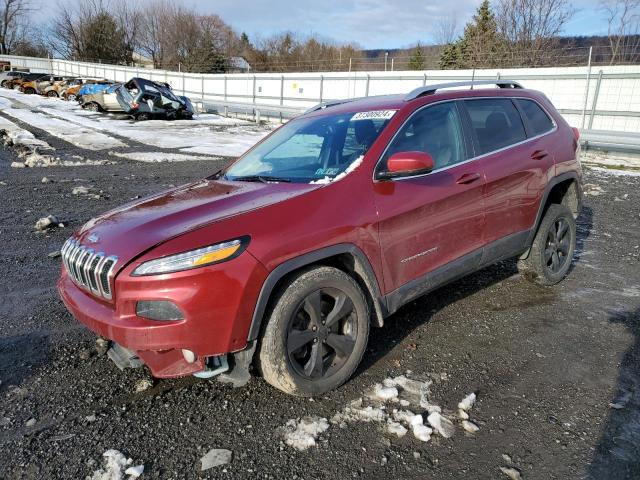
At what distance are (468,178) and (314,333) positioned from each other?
174cm

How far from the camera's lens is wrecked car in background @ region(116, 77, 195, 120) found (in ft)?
78.3

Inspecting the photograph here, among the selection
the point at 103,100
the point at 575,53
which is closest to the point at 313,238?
the point at 575,53

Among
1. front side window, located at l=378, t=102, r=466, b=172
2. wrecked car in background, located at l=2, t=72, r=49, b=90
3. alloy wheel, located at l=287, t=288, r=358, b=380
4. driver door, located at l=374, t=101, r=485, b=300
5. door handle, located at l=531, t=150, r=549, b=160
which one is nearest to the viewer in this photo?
alloy wheel, located at l=287, t=288, r=358, b=380

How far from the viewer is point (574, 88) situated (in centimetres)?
1622

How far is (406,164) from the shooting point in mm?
3184

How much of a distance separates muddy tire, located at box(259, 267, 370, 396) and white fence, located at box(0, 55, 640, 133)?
49.0 ft

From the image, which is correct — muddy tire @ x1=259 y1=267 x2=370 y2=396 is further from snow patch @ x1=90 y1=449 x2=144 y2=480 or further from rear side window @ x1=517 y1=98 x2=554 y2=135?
rear side window @ x1=517 y1=98 x2=554 y2=135

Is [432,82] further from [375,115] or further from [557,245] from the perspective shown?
[375,115]

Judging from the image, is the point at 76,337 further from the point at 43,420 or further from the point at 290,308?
the point at 290,308

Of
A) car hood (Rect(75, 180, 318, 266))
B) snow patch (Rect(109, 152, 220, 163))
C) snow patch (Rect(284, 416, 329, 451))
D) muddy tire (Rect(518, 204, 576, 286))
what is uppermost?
car hood (Rect(75, 180, 318, 266))

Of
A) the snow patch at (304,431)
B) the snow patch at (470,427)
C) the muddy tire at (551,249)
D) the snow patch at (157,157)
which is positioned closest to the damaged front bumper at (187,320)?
the snow patch at (304,431)

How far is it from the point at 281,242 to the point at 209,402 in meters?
1.09

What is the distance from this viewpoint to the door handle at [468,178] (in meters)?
3.74

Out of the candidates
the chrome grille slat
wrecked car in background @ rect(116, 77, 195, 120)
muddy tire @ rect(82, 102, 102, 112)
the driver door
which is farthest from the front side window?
muddy tire @ rect(82, 102, 102, 112)
